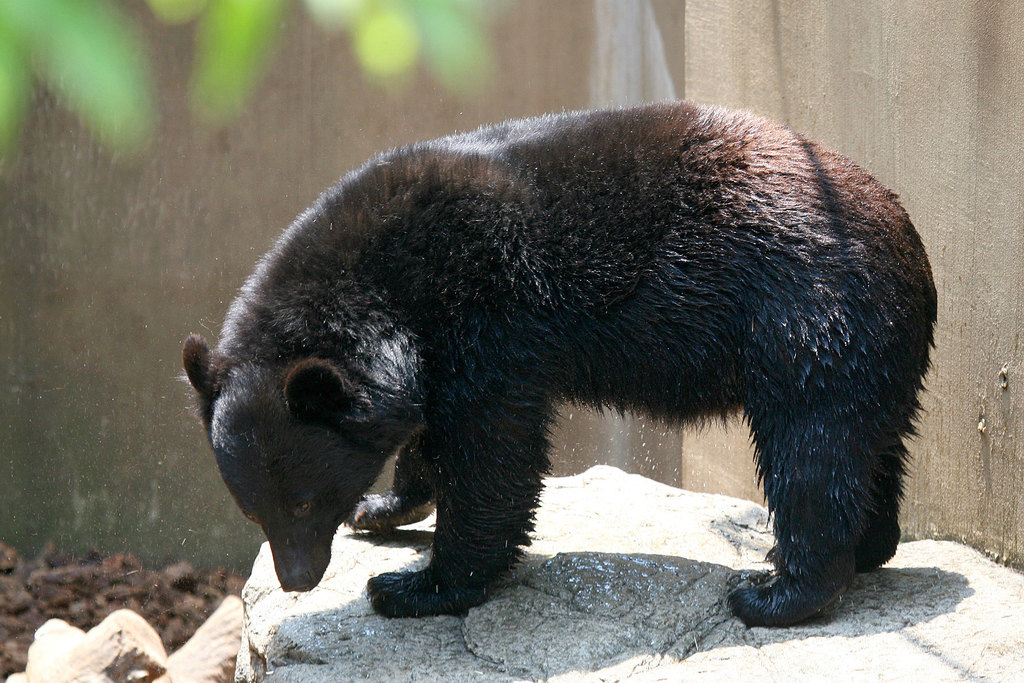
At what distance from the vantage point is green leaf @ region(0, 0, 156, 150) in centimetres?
99

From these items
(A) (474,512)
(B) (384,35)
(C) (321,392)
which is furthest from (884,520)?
(B) (384,35)

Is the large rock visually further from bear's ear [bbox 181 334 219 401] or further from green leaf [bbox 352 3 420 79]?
green leaf [bbox 352 3 420 79]

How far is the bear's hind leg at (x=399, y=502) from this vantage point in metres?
4.84

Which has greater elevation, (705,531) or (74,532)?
(705,531)

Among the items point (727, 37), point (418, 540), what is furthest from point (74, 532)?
point (727, 37)

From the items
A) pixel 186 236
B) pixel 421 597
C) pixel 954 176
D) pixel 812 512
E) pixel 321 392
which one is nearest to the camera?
pixel 321 392

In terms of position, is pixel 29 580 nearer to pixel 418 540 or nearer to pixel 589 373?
pixel 418 540

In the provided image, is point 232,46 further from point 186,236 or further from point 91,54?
point 186,236

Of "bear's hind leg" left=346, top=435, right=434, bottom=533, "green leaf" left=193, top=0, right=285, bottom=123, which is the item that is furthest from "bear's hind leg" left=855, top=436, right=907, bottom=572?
"green leaf" left=193, top=0, right=285, bottom=123

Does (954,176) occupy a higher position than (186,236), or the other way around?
(954,176)

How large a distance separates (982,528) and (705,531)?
122 cm

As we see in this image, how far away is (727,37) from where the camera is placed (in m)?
6.61

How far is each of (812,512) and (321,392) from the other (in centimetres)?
185

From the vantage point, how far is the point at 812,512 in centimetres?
377
